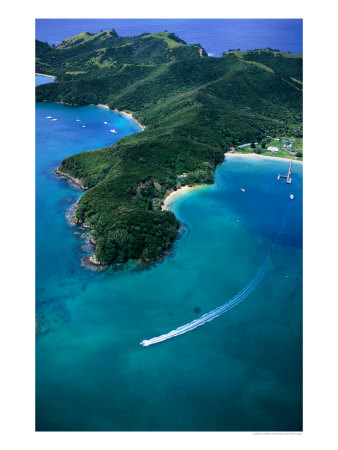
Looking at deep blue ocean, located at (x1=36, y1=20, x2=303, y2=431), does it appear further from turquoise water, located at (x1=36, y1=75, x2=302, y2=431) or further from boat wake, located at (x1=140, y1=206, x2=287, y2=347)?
boat wake, located at (x1=140, y1=206, x2=287, y2=347)

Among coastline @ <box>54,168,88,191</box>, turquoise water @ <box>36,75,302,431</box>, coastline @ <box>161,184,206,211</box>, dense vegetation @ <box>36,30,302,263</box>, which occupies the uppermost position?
dense vegetation @ <box>36,30,302,263</box>

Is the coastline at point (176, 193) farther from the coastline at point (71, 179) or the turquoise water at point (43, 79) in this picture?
the turquoise water at point (43, 79)

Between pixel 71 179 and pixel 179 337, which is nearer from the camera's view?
pixel 179 337

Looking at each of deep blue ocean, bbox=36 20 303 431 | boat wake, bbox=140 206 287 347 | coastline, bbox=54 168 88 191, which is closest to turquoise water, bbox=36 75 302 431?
deep blue ocean, bbox=36 20 303 431

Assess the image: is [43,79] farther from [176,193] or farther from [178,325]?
[178,325]

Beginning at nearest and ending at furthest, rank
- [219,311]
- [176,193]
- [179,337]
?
[179,337] < [219,311] < [176,193]

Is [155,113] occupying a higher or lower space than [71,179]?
higher

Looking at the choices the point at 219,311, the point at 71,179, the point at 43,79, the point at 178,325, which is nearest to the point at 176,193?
the point at 71,179
